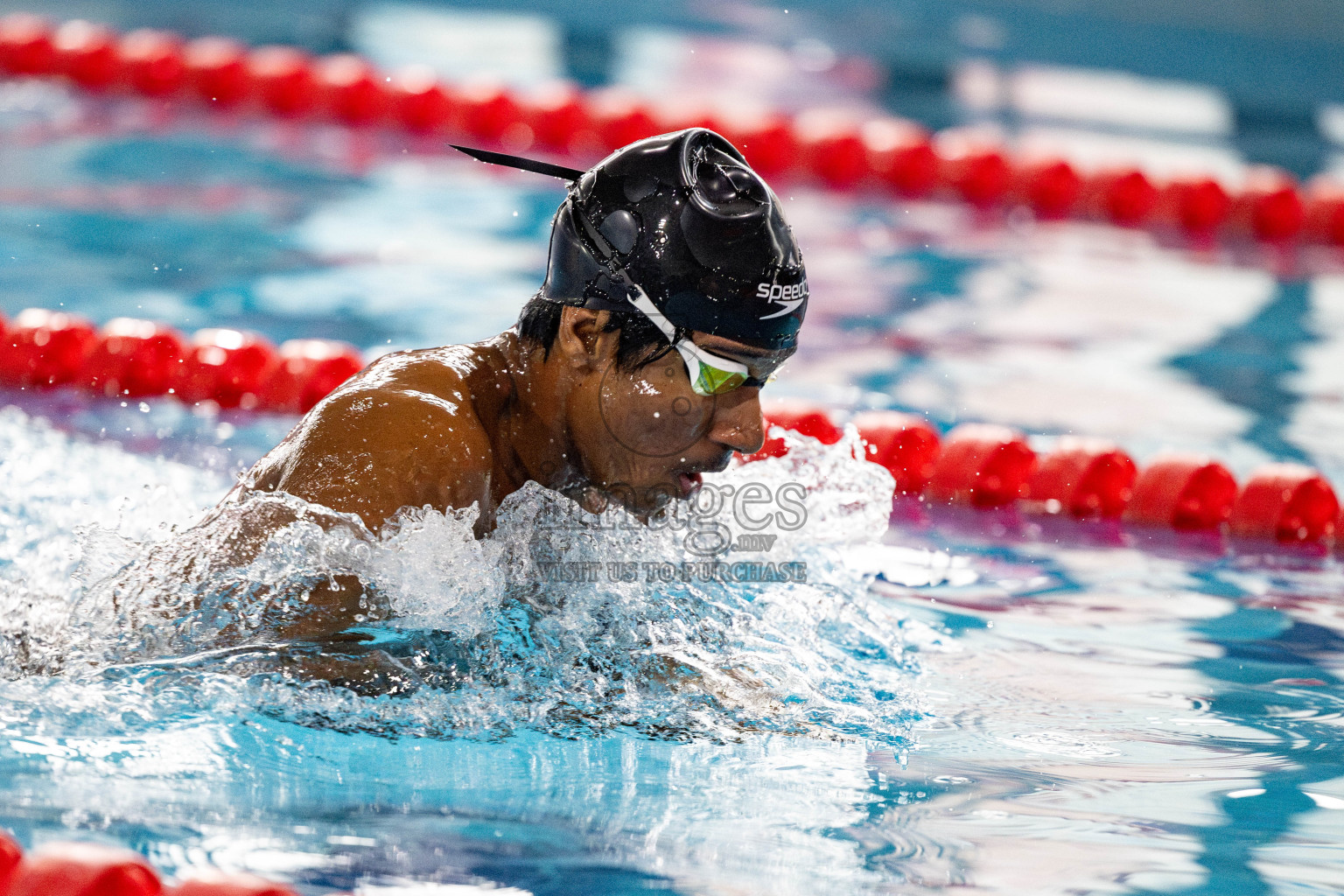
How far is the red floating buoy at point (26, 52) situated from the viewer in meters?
8.09

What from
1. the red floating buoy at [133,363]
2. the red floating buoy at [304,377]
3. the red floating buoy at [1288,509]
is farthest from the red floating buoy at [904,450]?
the red floating buoy at [133,363]

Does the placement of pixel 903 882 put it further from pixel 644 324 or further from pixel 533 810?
pixel 644 324

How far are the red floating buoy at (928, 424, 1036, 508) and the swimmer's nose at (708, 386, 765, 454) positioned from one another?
6.27ft

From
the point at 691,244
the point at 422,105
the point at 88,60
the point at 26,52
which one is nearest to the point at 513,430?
the point at 691,244

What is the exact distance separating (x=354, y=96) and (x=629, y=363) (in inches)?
233

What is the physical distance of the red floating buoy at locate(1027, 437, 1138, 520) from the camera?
4.20m

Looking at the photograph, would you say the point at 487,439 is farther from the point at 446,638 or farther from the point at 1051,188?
the point at 1051,188

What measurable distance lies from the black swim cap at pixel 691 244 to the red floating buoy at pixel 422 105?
18.4 ft

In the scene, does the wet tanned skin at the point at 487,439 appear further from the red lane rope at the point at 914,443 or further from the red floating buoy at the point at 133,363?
the red floating buoy at the point at 133,363

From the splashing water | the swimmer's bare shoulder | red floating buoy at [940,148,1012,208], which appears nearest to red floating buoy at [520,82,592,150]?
red floating buoy at [940,148,1012,208]

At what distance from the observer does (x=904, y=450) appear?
4270mm

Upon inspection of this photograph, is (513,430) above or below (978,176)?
below

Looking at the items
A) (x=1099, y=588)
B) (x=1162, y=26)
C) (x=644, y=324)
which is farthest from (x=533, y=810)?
(x=1162, y=26)

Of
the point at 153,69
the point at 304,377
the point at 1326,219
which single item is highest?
the point at 153,69
